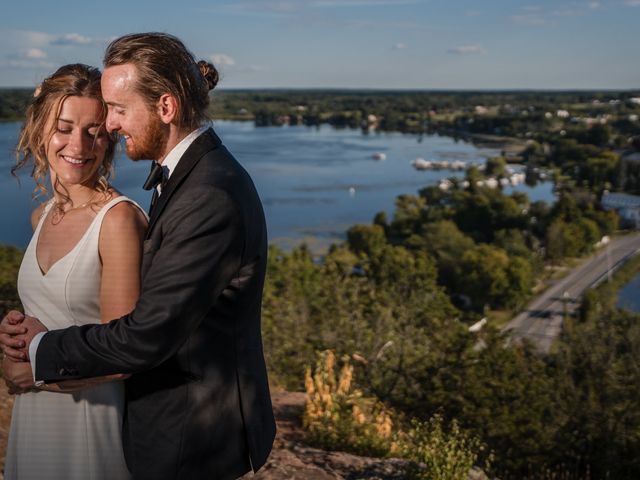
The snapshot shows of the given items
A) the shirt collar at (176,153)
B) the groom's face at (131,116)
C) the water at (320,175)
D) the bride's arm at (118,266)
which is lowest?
the water at (320,175)

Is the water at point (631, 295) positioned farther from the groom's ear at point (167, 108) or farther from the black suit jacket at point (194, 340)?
the groom's ear at point (167, 108)

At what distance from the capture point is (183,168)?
53.5 inches

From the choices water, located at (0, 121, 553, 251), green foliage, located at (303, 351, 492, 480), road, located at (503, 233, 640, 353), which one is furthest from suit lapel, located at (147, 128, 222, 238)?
road, located at (503, 233, 640, 353)

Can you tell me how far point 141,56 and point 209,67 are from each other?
0.59ft

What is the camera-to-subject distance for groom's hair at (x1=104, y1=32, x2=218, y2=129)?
1.35 meters

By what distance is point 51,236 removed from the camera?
5.21ft

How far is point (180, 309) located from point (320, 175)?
63.0m

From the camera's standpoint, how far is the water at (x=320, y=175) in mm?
42531

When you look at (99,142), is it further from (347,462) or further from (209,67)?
(347,462)

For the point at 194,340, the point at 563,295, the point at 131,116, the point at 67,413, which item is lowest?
the point at 563,295

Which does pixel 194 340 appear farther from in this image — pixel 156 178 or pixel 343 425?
pixel 343 425

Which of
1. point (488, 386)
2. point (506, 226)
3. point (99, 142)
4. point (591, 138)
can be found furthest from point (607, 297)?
point (591, 138)

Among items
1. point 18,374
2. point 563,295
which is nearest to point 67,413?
point 18,374

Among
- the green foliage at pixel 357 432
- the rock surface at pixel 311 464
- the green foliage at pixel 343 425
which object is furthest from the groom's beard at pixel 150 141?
the green foliage at pixel 343 425
